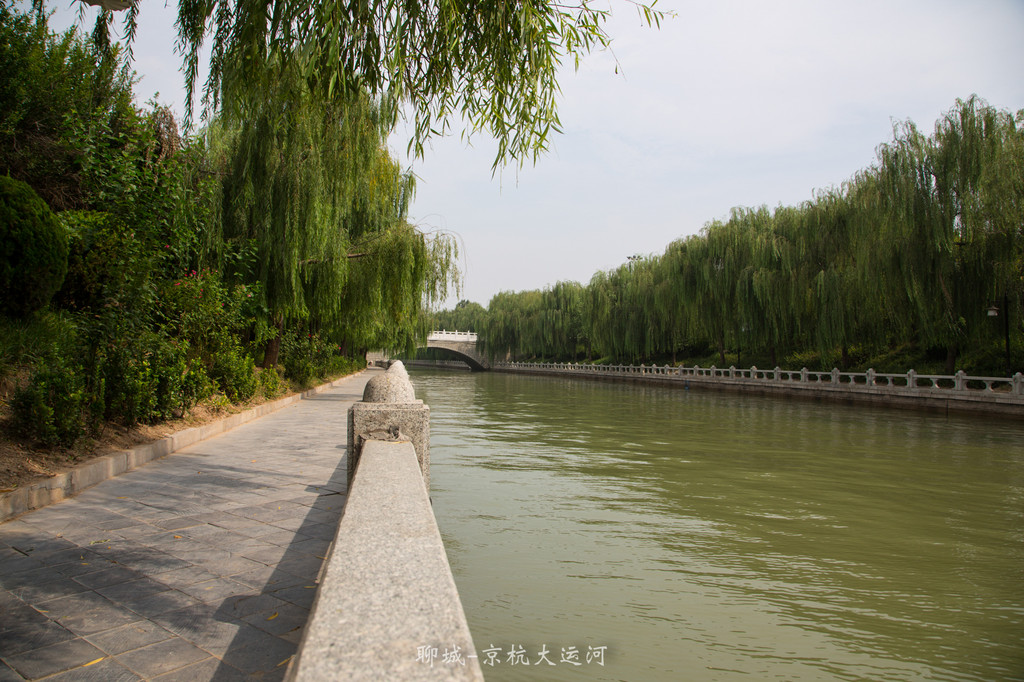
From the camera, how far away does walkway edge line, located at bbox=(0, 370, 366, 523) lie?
475cm

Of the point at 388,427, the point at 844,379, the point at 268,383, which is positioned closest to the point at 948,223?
the point at 844,379

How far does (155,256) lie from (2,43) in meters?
4.66

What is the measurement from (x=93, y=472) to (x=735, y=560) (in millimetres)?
5567

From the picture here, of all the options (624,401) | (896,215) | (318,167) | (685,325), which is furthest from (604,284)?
(318,167)

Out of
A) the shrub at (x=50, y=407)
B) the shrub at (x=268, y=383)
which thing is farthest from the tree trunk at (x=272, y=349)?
the shrub at (x=50, y=407)

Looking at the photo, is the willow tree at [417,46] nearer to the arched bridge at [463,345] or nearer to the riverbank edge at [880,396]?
the riverbank edge at [880,396]

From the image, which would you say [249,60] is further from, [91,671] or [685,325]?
[685,325]

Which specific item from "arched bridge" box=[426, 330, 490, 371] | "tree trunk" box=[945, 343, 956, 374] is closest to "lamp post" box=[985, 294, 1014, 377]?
"tree trunk" box=[945, 343, 956, 374]

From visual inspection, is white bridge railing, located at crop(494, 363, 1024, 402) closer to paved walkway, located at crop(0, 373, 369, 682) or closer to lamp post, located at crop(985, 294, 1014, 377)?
lamp post, located at crop(985, 294, 1014, 377)

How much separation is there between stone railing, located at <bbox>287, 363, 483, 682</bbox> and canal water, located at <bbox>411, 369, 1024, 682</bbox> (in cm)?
10

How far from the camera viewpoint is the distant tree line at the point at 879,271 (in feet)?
63.9

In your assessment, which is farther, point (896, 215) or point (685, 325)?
point (685, 325)

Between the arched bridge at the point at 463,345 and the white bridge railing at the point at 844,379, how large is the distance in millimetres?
14230

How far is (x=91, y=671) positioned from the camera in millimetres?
2613
